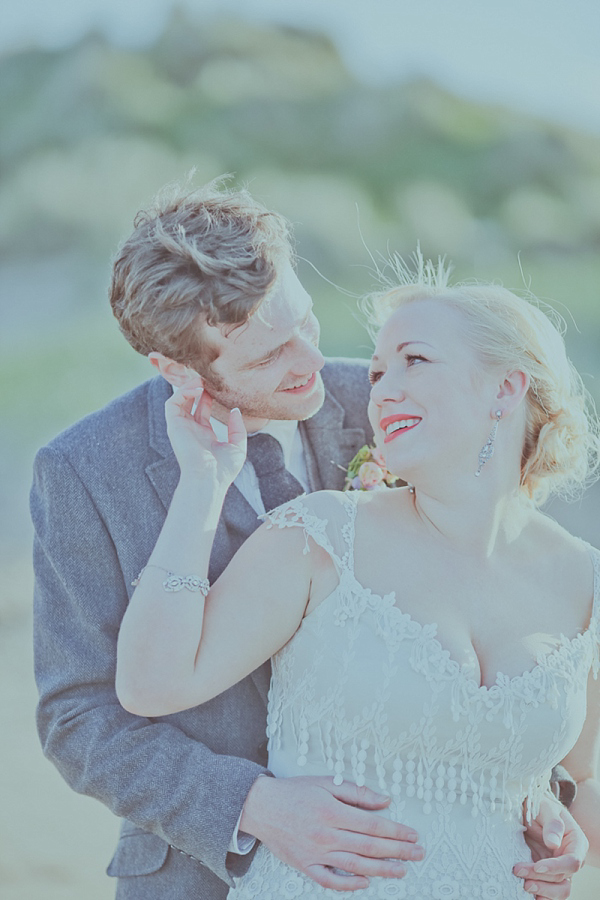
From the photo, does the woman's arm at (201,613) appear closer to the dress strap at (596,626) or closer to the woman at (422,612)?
the woman at (422,612)

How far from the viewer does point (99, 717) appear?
2596mm

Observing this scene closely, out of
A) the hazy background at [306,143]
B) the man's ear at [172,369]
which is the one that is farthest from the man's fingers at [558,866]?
the hazy background at [306,143]

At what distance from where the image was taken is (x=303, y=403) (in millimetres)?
2902

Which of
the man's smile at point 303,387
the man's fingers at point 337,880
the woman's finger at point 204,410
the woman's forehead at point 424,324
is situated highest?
the woman's forehead at point 424,324

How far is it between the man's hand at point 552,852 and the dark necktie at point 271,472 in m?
1.05

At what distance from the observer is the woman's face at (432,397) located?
2445 millimetres

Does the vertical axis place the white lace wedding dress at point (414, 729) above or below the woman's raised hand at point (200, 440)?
below

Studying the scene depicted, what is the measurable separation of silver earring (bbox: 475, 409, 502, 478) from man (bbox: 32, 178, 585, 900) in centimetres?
60

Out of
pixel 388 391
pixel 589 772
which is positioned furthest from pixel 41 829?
pixel 388 391

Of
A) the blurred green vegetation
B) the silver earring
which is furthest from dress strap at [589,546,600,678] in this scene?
the blurred green vegetation

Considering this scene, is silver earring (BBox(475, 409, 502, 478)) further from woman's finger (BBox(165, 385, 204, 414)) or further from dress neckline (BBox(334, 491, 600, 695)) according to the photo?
woman's finger (BBox(165, 385, 204, 414))

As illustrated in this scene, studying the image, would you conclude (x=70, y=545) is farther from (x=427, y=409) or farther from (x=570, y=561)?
(x=570, y=561)

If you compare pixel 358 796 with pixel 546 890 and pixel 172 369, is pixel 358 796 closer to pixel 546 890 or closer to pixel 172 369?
pixel 546 890

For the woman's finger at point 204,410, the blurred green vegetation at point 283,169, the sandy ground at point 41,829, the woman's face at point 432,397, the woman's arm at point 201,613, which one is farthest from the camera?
the blurred green vegetation at point 283,169
